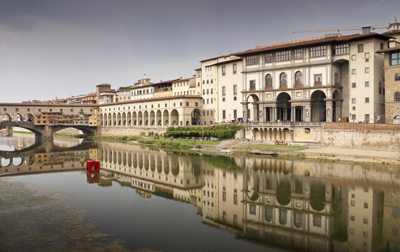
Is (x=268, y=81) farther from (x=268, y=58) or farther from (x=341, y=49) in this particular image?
(x=341, y=49)

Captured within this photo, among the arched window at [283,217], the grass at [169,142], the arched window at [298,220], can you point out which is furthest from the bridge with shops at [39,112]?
the arched window at [298,220]

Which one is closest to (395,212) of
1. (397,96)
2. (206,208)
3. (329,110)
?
(206,208)

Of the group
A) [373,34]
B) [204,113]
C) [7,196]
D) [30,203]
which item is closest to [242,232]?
[30,203]

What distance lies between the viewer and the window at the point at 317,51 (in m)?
50.1

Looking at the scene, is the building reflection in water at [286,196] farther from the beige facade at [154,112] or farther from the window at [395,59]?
the beige facade at [154,112]

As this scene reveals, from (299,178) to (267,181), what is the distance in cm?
306

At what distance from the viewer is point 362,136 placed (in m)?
42.2

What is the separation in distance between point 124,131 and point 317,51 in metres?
54.2

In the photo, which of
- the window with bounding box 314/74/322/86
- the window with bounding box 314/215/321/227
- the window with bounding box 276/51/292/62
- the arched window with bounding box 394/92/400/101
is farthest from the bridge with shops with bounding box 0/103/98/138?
the window with bounding box 314/215/321/227

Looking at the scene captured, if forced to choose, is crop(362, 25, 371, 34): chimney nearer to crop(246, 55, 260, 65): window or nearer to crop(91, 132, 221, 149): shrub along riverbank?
crop(246, 55, 260, 65): window

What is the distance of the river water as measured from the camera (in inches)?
711

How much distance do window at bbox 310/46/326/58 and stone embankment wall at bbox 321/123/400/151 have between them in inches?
428

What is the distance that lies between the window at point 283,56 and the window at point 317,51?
3.58 metres

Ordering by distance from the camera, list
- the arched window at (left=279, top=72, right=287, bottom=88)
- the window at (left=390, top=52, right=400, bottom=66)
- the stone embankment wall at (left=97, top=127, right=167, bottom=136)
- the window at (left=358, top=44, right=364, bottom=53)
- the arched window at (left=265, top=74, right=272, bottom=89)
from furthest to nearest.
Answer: the stone embankment wall at (left=97, top=127, right=167, bottom=136) → the arched window at (left=265, top=74, right=272, bottom=89) → the arched window at (left=279, top=72, right=287, bottom=88) → the window at (left=358, top=44, right=364, bottom=53) → the window at (left=390, top=52, right=400, bottom=66)
